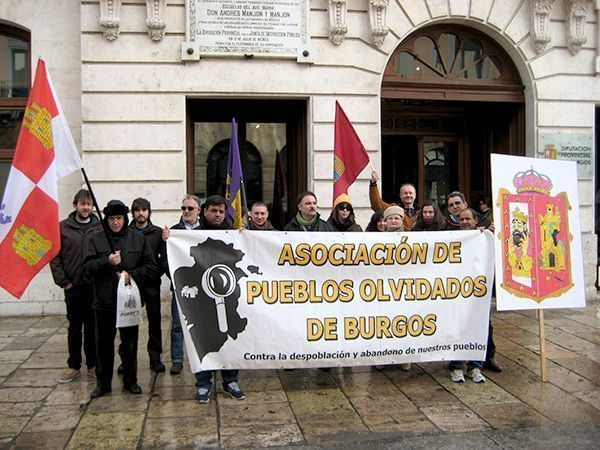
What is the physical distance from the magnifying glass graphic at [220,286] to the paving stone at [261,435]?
94cm

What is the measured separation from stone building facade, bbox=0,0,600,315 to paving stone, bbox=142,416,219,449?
15.6 feet

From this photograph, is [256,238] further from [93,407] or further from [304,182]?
[304,182]

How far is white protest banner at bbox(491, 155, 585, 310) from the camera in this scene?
556 centimetres

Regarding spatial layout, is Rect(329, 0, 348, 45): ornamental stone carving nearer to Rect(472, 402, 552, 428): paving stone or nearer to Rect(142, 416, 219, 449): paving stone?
Rect(472, 402, 552, 428): paving stone

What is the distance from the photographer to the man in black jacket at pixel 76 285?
19.3ft

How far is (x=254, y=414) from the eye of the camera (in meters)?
4.89

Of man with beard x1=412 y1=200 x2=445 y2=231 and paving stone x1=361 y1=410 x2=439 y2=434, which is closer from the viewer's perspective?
paving stone x1=361 y1=410 x2=439 y2=434

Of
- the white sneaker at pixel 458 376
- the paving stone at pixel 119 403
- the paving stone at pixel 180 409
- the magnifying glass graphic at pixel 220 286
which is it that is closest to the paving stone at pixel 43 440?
the paving stone at pixel 119 403

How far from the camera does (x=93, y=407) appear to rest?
505 cm

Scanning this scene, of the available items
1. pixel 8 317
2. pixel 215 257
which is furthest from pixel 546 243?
pixel 8 317

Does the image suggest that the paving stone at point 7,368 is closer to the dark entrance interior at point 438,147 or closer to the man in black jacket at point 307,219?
the man in black jacket at point 307,219

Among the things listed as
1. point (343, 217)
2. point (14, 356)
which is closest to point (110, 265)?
point (343, 217)

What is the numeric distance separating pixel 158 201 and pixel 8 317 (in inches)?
115

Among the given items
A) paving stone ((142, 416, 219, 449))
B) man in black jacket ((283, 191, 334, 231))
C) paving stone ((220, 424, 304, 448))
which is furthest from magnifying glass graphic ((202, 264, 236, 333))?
man in black jacket ((283, 191, 334, 231))
